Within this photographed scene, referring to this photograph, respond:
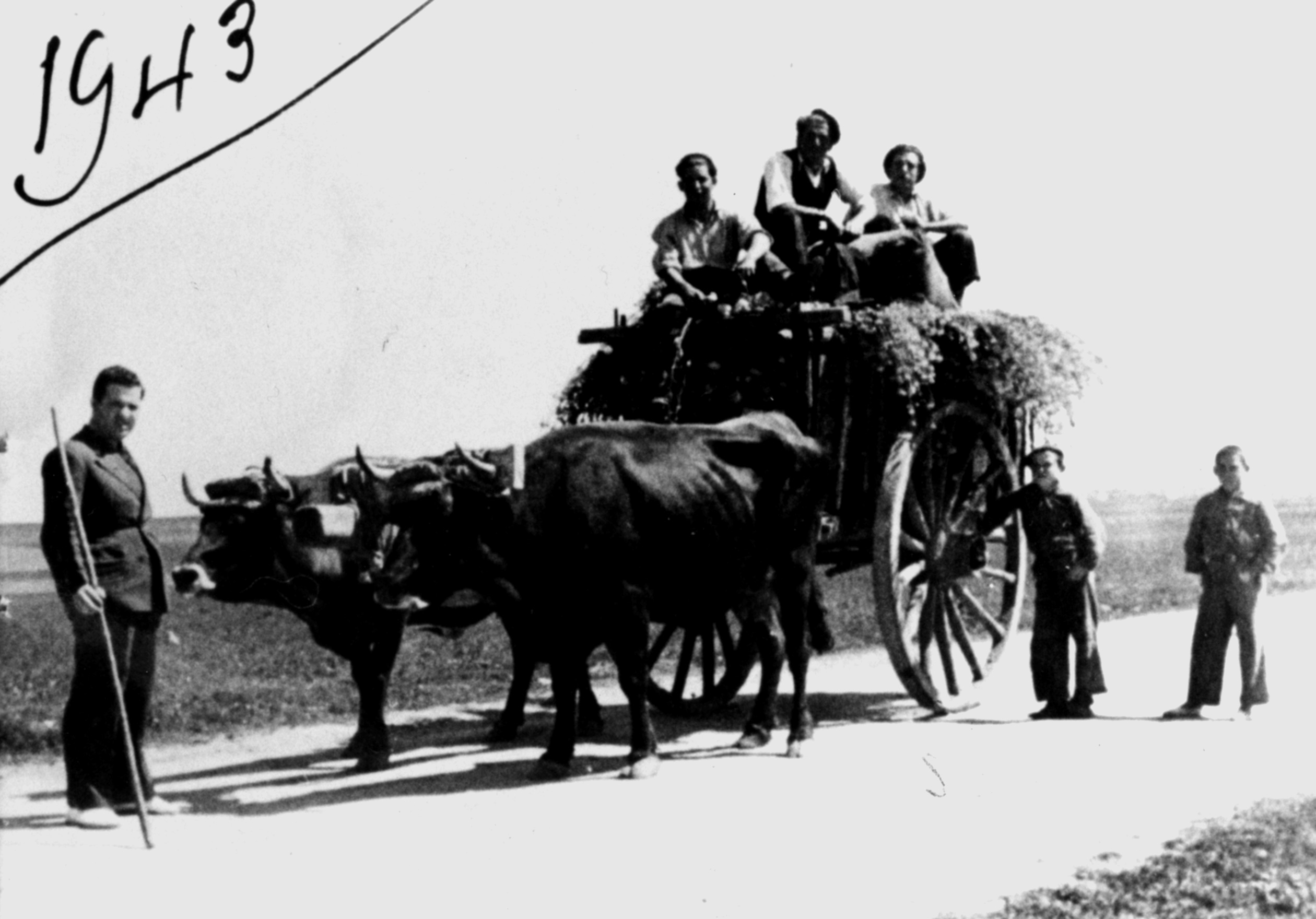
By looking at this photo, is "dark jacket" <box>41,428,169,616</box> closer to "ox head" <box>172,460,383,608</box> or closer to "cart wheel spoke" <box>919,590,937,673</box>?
"ox head" <box>172,460,383,608</box>

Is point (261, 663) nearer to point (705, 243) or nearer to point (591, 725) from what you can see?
point (591, 725)

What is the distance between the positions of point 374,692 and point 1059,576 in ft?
15.1

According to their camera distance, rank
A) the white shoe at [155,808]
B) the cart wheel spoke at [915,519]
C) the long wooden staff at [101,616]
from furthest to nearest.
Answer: the cart wheel spoke at [915,519] → the white shoe at [155,808] → the long wooden staff at [101,616]

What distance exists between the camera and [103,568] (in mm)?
6121

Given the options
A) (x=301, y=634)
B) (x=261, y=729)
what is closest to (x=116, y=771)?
(x=261, y=729)

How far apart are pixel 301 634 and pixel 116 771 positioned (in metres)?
8.66

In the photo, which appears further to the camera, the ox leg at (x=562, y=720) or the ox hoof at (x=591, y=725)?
the ox hoof at (x=591, y=725)

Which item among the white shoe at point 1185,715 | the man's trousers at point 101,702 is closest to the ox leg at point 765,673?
the white shoe at point 1185,715

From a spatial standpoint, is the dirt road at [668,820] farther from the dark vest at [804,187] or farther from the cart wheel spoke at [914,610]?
the dark vest at [804,187]

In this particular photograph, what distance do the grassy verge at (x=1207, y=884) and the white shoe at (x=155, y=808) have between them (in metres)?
3.66

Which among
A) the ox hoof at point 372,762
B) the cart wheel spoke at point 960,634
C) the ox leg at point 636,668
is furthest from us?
the cart wheel spoke at point 960,634

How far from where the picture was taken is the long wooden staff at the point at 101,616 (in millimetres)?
5742

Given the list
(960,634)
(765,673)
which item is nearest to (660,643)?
(765,673)

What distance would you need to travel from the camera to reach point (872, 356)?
8812 mm
